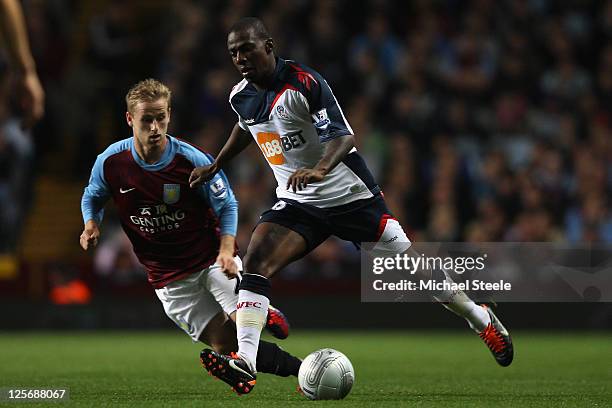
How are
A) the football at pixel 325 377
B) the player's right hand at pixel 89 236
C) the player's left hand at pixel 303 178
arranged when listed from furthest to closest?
the player's right hand at pixel 89 236 < the football at pixel 325 377 < the player's left hand at pixel 303 178

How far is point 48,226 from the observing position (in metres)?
17.5

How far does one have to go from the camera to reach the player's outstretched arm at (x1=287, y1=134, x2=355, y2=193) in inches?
262

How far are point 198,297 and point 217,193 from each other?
2.24 feet

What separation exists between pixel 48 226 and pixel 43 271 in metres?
2.79

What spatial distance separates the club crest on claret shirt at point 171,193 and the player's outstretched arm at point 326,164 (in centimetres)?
85

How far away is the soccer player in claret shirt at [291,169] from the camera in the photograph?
703 cm

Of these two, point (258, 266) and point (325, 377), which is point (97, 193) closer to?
point (258, 266)

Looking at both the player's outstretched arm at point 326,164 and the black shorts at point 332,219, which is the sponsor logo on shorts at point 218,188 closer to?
the black shorts at point 332,219

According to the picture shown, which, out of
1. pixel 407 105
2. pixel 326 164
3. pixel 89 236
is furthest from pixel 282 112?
pixel 407 105

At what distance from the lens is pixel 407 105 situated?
50.1 ft

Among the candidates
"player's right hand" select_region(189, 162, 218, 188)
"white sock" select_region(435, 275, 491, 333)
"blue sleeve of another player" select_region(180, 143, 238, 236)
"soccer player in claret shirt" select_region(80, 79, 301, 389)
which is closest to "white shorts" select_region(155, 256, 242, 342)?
"soccer player in claret shirt" select_region(80, 79, 301, 389)

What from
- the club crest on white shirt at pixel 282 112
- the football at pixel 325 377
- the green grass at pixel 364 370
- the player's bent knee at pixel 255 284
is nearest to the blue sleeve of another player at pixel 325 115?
the club crest on white shirt at pixel 282 112

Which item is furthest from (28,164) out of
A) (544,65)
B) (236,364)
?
(236,364)

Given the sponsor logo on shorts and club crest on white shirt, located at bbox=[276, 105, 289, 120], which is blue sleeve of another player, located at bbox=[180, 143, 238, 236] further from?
club crest on white shirt, located at bbox=[276, 105, 289, 120]
